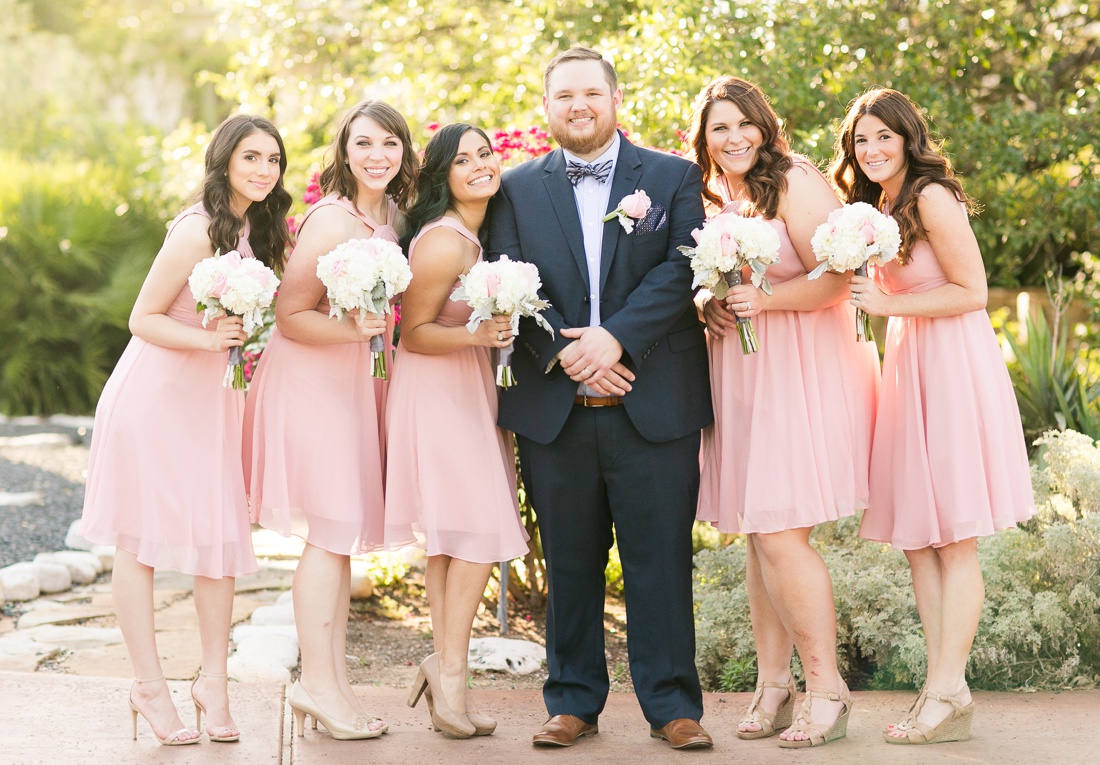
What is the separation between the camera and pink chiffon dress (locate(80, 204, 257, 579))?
13.0 feet

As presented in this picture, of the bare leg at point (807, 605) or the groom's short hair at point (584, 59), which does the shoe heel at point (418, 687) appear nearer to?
the bare leg at point (807, 605)

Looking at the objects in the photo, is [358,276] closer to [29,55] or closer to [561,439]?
[561,439]

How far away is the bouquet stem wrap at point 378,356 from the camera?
3969 mm

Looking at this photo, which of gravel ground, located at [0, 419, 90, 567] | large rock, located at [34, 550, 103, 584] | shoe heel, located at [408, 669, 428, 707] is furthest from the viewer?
gravel ground, located at [0, 419, 90, 567]

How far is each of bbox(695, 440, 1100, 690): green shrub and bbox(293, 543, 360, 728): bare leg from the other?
5.66 feet

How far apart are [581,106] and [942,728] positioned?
2.46m

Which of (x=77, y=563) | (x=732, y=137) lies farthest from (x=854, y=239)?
(x=77, y=563)

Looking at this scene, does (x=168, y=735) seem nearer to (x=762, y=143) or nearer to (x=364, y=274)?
(x=364, y=274)

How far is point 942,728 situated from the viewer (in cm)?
398

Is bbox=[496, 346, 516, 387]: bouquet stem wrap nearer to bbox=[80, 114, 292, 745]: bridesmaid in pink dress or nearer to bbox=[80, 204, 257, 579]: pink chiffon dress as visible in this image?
bbox=[80, 114, 292, 745]: bridesmaid in pink dress

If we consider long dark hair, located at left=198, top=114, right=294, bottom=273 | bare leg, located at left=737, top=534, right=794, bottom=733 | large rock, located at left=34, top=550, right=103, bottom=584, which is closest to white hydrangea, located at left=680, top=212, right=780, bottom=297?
bare leg, located at left=737, top=534, right=794, bottom=733

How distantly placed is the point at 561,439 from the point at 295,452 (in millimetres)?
932

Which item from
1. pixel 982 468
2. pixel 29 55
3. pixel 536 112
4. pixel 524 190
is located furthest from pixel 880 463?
pixel 29 55

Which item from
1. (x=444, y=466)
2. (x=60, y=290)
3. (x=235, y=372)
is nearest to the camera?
(x=235, y=372)
